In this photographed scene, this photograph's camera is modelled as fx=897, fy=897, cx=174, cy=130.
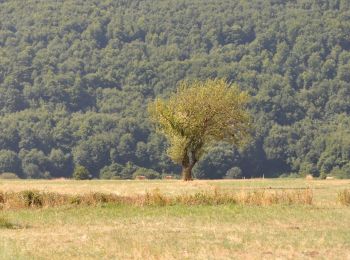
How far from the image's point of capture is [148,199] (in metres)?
36.4

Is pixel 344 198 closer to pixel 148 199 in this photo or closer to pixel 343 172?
pixel 148 199

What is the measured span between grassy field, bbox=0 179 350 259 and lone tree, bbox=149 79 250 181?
27.6 meters

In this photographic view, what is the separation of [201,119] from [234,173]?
83893 mm

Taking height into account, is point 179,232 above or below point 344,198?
above

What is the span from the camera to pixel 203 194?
37.4m

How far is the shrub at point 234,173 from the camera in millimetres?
144137

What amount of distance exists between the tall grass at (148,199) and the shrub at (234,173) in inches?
4209

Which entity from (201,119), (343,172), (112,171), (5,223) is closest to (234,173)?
(112,171)

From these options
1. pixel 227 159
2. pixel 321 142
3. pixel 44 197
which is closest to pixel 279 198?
pixel 44 197

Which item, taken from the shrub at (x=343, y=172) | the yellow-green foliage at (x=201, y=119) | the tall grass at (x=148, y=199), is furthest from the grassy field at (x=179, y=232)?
the shrub at (x=343, y=172)

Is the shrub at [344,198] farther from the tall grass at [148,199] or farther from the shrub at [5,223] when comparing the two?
the shrub at [5,223]

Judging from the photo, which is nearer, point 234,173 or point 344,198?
point 344,198

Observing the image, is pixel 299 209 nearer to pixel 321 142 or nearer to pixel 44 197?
pixel 44 197

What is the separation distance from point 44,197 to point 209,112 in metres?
29.0
